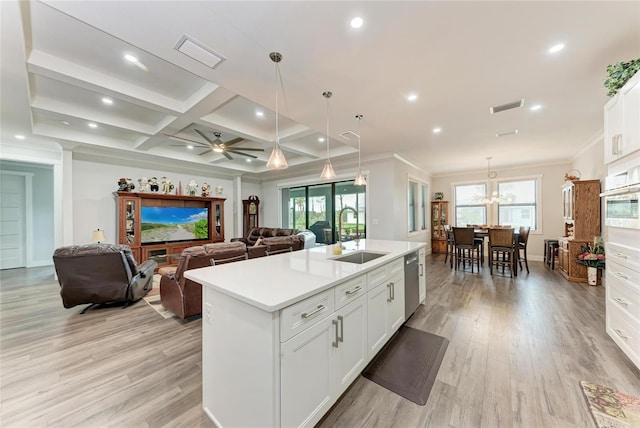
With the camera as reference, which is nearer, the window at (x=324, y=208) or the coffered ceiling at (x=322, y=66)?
the coffered ceiling at (x=322, y=66)

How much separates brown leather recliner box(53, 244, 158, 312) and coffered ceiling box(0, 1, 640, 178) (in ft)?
6.63

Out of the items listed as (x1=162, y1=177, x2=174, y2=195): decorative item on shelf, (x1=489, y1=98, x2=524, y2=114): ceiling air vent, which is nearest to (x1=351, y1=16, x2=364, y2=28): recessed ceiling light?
(x1=489, y1=98, x2=524, y2=114): ceiling air vent

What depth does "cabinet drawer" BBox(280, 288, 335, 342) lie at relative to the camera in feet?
3.93

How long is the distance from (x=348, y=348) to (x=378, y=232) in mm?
4493

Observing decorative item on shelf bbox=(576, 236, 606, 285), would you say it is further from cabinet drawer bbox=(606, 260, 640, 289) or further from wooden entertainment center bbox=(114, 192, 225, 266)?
wooden entertainment center bbox=(114, 192, 225, 266)

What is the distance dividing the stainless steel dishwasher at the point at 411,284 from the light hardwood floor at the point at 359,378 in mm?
220

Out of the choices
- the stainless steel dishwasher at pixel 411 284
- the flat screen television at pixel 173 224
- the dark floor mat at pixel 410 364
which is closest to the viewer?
the dark floor mat at pixel 410 364

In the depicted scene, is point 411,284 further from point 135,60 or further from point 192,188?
point 192,188

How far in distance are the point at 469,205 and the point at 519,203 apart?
1.24 metres

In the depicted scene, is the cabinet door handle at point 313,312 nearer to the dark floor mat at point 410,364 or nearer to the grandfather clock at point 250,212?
the dark floor mat at point 410,364

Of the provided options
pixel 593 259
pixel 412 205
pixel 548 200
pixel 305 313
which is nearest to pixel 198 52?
pixel 305 313

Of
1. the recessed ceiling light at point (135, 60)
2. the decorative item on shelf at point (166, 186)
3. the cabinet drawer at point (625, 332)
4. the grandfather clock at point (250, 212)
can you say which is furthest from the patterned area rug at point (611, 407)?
the grandfather clock at point (250, 212)

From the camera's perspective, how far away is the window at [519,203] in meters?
6.69

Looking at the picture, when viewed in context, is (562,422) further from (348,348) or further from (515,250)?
(515,250)
